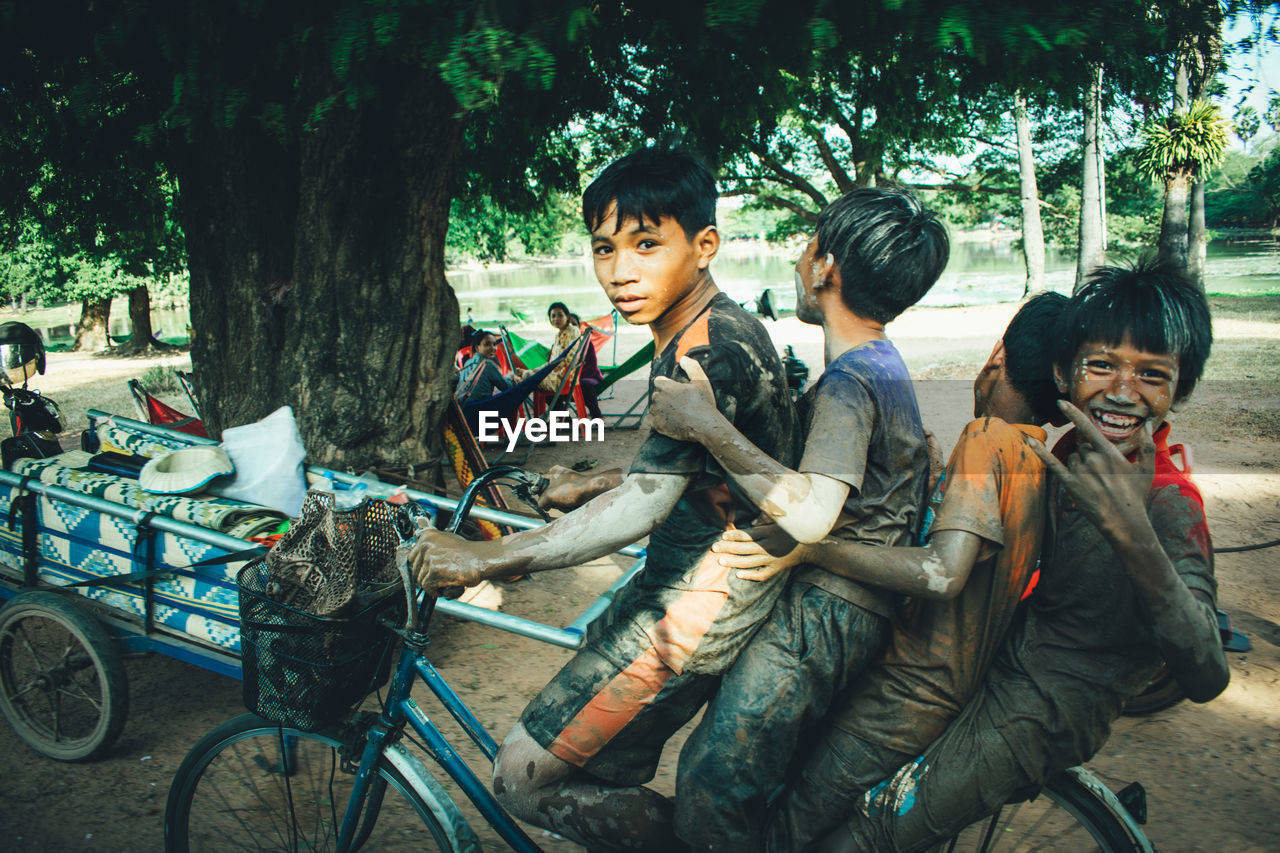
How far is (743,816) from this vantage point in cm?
164

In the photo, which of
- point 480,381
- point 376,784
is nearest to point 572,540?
point 376,784

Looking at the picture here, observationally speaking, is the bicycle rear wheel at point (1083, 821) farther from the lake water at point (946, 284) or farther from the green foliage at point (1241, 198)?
the green foliage at point (1241, 198)

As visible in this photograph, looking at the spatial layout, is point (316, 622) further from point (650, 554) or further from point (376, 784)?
point (650, 554)

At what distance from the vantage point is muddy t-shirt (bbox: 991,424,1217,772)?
1518mm

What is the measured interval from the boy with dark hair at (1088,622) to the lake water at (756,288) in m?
12.2

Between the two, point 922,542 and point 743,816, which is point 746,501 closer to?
point 922,542

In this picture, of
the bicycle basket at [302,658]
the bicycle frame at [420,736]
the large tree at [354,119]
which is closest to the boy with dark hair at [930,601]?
the bicycle frame at [420,736]

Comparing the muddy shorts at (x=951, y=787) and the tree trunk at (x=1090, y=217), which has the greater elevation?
the tree trunk at (x=1090, y=217)

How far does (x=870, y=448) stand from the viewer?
159cm

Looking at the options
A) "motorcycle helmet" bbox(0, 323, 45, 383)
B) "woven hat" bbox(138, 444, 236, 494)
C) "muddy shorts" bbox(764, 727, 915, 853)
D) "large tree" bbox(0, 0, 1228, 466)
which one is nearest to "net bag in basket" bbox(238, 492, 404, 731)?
"muddy shorts" bbox(764, 727, 915, 853)

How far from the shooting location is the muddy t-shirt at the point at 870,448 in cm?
150

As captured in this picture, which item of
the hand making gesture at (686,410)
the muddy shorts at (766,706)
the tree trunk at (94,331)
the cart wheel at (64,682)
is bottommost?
the cart wheel at (64,682)

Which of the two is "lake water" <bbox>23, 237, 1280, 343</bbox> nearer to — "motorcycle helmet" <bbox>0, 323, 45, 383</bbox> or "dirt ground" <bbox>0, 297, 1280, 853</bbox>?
"motorcycle helmet" <bbox>0, 323, 45, 383</bbox>

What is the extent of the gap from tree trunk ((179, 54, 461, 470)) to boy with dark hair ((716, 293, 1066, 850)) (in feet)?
12.1
